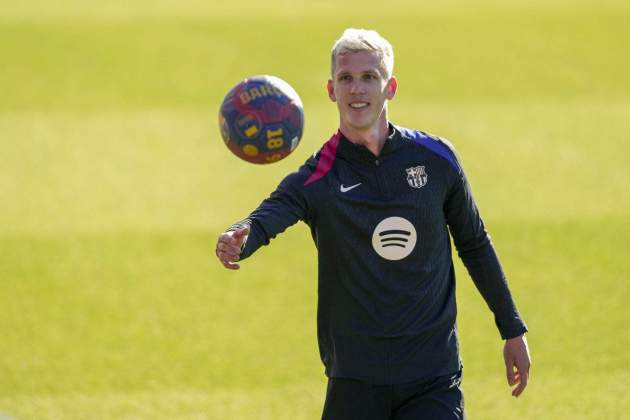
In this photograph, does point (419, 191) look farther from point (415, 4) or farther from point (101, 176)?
point (415, 4)

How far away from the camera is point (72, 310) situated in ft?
32.4

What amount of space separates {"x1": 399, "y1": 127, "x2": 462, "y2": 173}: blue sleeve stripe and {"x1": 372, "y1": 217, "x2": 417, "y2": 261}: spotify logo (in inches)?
13.9

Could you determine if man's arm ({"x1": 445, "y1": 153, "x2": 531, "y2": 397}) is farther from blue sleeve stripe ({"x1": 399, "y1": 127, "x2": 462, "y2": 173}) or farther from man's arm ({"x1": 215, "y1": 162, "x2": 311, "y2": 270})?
man's arm ({"x1": 215, "y1": 162, "x2": 311, "y2": 270})

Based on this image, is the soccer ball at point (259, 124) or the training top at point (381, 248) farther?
the soccer ball at point (259, 124)

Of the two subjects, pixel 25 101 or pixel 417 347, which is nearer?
pixel 417 347

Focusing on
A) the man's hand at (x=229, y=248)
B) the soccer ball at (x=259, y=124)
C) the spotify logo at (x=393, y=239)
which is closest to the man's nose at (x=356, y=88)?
the spotify logo at (x=393, y=239)

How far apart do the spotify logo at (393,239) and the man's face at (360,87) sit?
428 mm

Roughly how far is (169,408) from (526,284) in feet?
12.0

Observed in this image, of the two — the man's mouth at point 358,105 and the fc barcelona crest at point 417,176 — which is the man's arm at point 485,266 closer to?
the fc barcelona crest at point 417,176

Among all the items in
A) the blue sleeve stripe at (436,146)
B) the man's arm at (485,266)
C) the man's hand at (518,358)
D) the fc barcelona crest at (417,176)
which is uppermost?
the blue sleeve stripe at (436,146)

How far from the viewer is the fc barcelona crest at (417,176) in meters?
5.04

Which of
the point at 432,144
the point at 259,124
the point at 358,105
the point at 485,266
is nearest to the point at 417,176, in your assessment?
the point at 432,144

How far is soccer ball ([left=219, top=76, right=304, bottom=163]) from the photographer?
Result: 6180mm

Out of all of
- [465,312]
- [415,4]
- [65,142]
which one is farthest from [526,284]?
[415,4]
